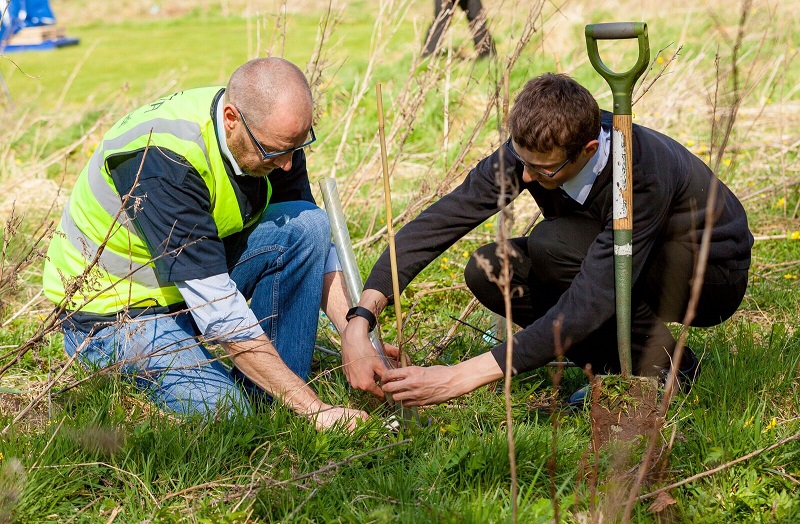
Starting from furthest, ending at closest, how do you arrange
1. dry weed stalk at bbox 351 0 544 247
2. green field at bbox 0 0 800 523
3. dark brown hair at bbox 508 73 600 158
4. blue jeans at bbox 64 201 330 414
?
dry weed stalk at bbox 351 0 544 247
blue jeans at bbox 64 201 330 414
dark brown hair at bbox 508 73 600 158
green field at bbox 0 0 800 523

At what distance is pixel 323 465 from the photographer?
292 cm

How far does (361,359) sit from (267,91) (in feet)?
3.19

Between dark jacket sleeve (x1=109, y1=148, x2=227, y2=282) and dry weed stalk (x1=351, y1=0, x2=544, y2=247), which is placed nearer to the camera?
dark jacket sleeve (x1=109, y1=148, x2=227, y2=282)

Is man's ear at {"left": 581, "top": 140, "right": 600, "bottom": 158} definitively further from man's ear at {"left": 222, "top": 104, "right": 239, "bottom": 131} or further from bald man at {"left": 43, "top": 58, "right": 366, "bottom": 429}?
man's ear at {"left": 222, "top": 104, "right": 239, "bottom": 131}

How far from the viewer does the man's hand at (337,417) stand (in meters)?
3.06

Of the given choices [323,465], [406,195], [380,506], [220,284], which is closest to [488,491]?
[380,506]

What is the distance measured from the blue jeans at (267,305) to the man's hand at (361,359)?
0.54 m

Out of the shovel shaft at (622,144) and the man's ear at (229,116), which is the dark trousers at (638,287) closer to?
the shovel shaft at (622,144)

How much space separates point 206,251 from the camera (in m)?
3.07

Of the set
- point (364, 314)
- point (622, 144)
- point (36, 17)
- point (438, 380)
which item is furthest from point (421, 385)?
point (36, 17)

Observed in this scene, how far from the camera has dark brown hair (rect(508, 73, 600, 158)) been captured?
8.98 feet

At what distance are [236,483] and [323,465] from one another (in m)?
0.29

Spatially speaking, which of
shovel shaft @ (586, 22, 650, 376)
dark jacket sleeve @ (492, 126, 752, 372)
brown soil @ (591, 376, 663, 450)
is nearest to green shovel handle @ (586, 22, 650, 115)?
shovel shaft @ (586, 22, 650, 376)

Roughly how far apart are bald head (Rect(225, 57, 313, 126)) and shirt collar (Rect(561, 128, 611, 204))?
956 millimetres
